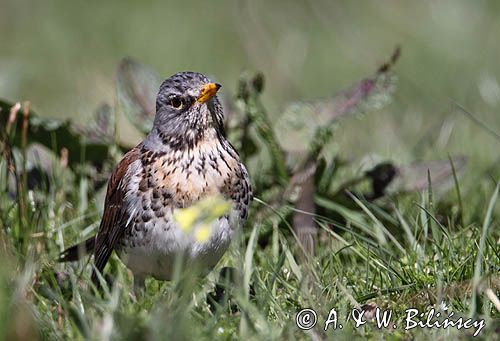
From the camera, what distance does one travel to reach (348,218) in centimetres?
537

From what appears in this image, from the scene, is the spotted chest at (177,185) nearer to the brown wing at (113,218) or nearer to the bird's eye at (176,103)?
the brown wing at (113,218)

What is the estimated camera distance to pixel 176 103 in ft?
15.6

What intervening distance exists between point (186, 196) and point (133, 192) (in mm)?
299

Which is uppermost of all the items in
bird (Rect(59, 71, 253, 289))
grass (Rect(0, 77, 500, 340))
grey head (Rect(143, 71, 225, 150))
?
grey head (Rect(143, 71, 225, 150))

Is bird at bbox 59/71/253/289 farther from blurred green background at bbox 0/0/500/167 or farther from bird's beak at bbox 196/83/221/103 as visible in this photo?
blurred green background at bbox 0/0/500/167

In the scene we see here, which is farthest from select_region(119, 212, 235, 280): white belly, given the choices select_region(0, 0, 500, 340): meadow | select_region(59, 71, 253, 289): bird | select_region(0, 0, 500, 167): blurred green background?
select_region(0, 0, 500, 167): blurred green background

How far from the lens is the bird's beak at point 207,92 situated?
4602 mm

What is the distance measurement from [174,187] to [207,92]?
451 millimetres

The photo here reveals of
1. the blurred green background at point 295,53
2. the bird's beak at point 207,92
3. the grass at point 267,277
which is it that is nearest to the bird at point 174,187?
the bird's beak at point 207,92

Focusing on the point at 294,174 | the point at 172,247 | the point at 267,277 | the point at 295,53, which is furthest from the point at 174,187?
the point at 295,53

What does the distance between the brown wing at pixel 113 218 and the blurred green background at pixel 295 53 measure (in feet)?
7.65

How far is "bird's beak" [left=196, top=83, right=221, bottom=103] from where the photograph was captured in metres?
4.60

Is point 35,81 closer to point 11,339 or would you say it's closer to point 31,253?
point 31,253

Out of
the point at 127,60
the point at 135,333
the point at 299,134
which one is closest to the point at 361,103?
the point at 299,134
